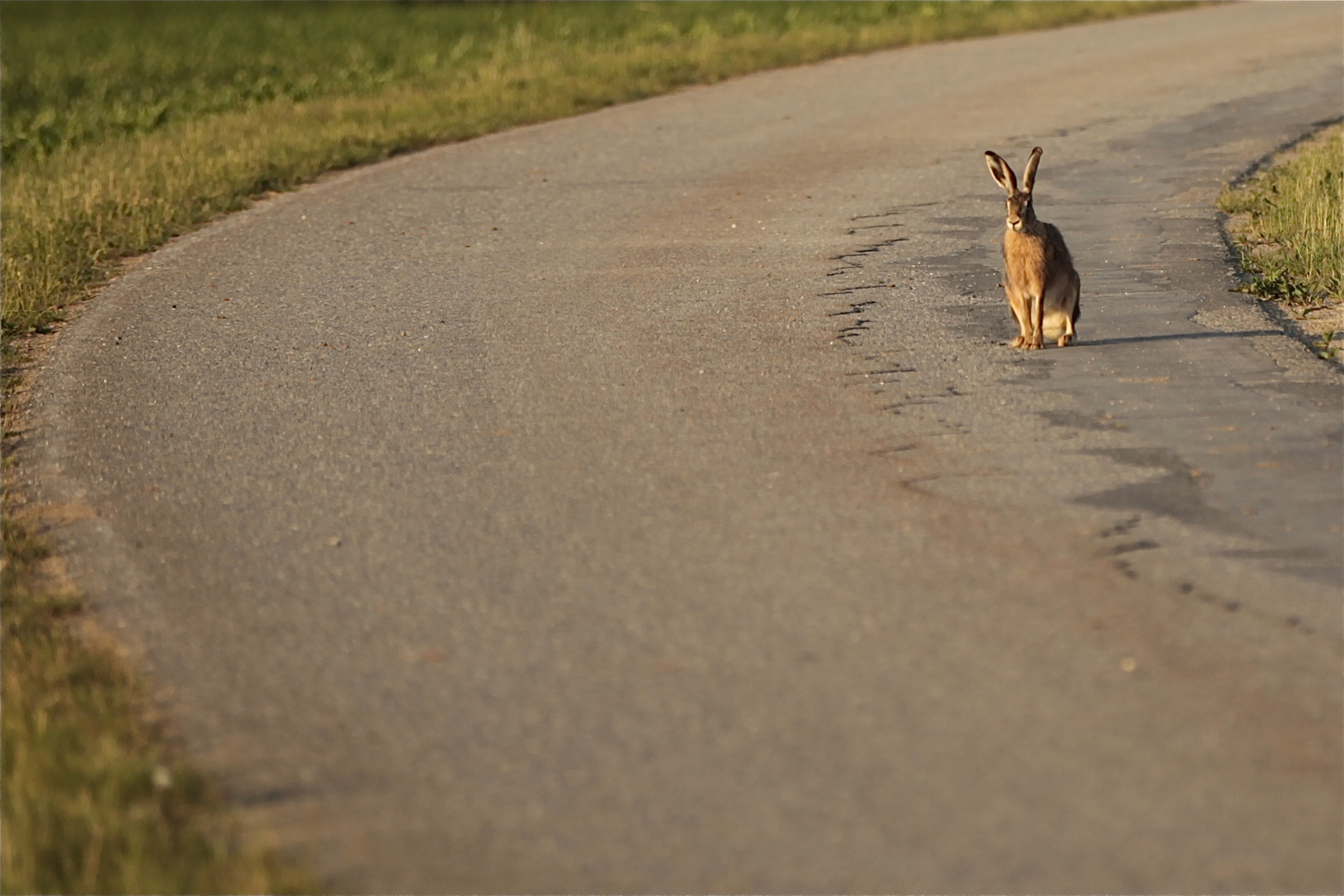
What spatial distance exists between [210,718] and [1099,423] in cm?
357

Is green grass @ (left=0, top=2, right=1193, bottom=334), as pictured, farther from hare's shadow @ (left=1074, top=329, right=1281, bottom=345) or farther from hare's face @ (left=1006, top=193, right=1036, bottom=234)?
hare's shadow @ (left=1074, top=329, right=1281, bottom=345)

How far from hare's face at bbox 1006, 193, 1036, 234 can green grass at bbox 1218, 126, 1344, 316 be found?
178 cm

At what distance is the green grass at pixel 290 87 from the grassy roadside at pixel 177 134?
0.04 m

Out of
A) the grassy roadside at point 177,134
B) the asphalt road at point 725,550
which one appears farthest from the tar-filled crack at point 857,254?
the grassy roadside at point 177,134

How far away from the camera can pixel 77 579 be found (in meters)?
5.25

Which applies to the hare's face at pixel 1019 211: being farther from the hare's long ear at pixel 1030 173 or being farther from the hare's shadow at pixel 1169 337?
the hare's shadow at pixel 1169 337

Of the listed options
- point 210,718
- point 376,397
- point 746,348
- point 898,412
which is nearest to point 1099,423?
point 898,412

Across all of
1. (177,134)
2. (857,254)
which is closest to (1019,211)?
(857,254)

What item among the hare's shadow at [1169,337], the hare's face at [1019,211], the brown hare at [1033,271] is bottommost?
the hare's shadow at [1169,337]

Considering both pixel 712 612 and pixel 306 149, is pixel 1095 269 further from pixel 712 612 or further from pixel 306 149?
pixel 306 149

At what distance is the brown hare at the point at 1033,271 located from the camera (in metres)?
7.20

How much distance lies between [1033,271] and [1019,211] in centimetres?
33

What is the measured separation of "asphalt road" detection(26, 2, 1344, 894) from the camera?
3721 millimetres

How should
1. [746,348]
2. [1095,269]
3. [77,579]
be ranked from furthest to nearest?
[1095,269]
[746,348]
[77,579]
